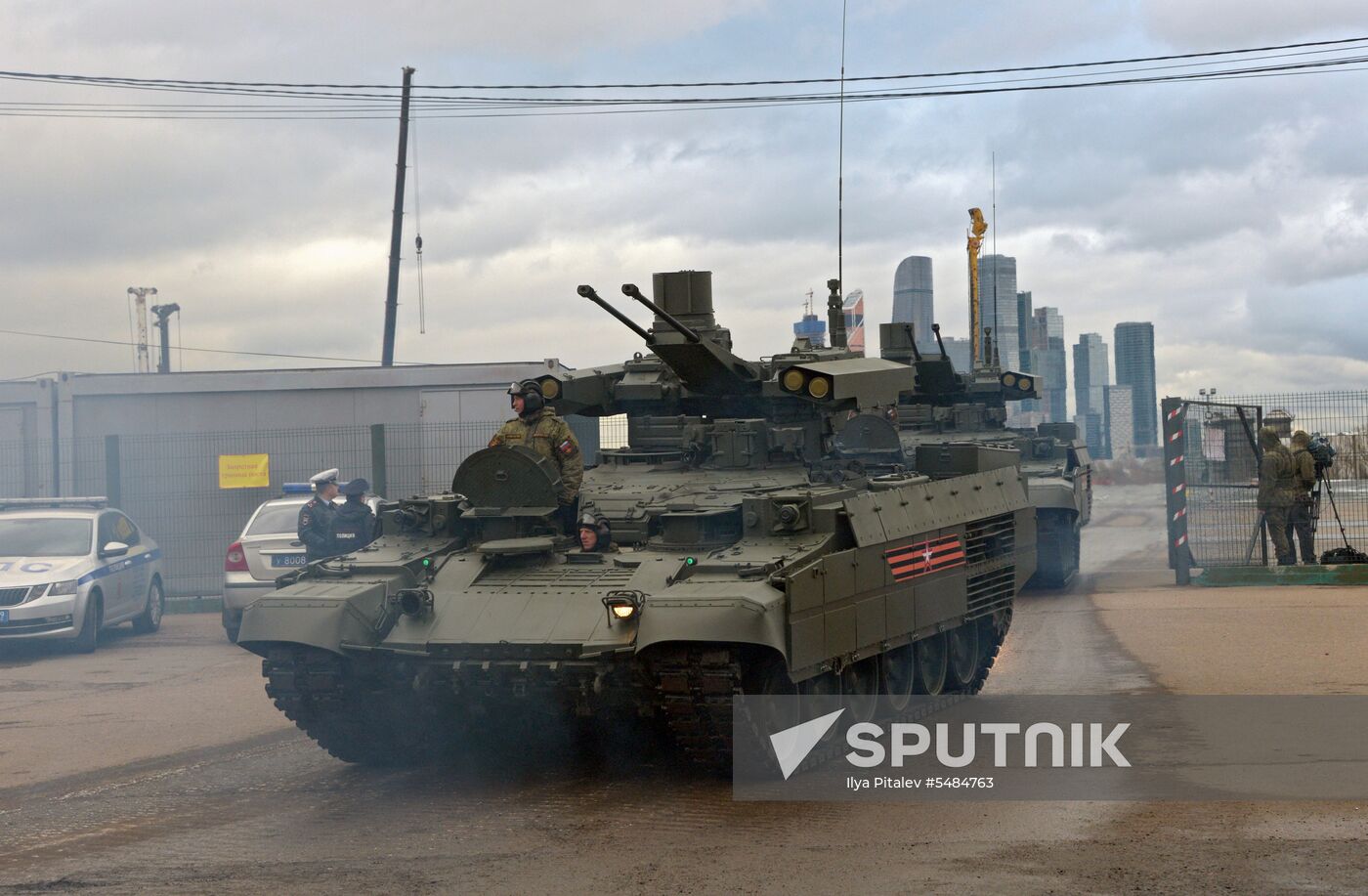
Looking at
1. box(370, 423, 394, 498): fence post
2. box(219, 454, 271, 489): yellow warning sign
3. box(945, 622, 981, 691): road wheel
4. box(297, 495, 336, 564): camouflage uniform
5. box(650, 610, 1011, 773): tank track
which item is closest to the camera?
box(650, 610, 1011, 773): tank track

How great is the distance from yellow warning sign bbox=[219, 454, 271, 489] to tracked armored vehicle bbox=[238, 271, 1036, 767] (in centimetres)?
1169

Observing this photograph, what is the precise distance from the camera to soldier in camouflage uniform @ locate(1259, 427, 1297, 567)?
66.3ft

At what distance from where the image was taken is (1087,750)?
988cm

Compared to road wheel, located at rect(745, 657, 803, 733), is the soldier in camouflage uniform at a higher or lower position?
higher

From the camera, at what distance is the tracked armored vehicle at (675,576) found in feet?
29.5

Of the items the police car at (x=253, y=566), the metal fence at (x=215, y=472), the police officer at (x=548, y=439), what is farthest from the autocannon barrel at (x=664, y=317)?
the metal fence at (x=215, y=472)

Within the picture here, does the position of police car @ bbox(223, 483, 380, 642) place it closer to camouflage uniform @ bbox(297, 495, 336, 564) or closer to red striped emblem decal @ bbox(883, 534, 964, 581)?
camouflage uniform @ bbox(297, 495, 336, 564)

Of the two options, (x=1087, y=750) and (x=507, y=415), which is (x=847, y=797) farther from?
(x=507, y=415)

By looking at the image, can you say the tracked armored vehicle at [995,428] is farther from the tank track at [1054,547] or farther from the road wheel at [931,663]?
the road wheel at [931,663]

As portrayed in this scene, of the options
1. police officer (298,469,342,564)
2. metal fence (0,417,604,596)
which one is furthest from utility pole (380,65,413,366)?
police officer (298,469,342,564)

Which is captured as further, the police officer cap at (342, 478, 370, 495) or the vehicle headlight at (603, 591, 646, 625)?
the police officer cap at (342, 478, 370, 495)

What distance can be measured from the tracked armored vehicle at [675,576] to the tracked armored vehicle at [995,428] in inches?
284

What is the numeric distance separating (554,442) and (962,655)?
3639 mm

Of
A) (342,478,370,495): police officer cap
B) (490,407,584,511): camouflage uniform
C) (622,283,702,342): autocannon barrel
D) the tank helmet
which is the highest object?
(622,283,702,342): autocannon barrel
